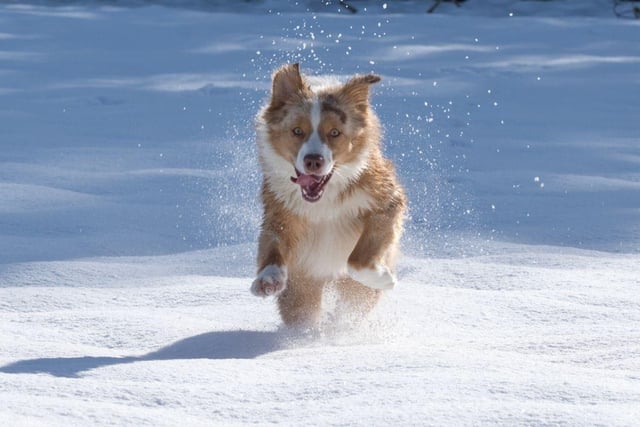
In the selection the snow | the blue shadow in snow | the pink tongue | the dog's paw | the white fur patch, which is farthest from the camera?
the pink tongue

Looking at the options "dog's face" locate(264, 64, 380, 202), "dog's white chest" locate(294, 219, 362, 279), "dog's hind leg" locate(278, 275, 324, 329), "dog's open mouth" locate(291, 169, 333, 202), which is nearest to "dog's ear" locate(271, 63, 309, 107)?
"dog's face" locate(264, 64, 380, 202)

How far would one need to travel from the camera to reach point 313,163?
4961mm

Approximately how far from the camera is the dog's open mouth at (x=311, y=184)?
5137 millimetres

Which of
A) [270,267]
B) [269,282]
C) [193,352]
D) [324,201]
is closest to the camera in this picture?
[193,352]

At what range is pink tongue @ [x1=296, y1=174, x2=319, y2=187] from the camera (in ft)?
16.8

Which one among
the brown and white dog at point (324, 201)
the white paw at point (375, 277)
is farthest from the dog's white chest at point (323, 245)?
the white paw at point (375, 277)

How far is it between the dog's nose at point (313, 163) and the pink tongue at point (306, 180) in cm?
13

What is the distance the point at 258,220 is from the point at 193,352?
288 centimetres

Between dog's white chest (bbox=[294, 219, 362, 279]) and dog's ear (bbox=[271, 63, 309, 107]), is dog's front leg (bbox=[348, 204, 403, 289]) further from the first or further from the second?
dog's ear (bbox=[271, 63, 309, 107])

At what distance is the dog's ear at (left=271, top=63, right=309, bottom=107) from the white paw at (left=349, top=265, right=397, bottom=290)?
0.87 m

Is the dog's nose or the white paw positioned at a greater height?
the dog's nose

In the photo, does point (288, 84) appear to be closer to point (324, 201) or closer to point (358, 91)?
point (358, 91)

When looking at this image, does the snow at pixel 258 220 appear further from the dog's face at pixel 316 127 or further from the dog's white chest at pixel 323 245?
the dog's face at pixel 316 127

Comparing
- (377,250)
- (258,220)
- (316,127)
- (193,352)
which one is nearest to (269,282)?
(193,352)
